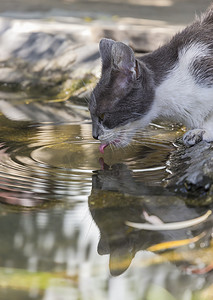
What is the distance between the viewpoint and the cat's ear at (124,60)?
3309 mm

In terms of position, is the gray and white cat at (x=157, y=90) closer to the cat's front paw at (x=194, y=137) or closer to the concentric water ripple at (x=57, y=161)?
the cat's front paw at (x=194, y=137)

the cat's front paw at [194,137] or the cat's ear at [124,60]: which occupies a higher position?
the cat's ear at [124,60]

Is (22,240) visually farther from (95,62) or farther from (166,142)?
(95,62)

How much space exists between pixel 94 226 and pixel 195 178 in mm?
666

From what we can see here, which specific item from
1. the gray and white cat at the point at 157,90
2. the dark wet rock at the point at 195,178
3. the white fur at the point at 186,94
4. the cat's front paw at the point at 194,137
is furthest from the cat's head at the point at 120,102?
the dark wet rock at the point at 195,178

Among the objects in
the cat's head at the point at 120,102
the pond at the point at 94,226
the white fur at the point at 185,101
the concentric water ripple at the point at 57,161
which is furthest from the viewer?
the white fur at the point at 185,101

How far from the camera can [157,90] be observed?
12.0 feet

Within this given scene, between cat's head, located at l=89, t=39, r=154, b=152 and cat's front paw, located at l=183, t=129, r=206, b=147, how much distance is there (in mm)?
355

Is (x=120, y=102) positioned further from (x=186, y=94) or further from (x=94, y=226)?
(x=94, y=226)

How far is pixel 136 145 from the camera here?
3.83 m

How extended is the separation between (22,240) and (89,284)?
0.45 m

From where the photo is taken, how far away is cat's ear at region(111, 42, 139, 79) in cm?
331

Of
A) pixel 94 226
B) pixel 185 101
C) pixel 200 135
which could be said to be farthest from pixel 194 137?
pixel 94 226

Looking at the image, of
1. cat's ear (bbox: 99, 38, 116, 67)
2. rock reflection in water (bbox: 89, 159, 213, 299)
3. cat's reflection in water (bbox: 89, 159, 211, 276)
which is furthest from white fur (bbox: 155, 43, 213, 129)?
rock reflection in water (bbox: 89, 159, 213, 299)
